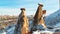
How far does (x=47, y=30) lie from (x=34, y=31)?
11.2 inches

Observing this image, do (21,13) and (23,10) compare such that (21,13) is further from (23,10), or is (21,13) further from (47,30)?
(47,30)

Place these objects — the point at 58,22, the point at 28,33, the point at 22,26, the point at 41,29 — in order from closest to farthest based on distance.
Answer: the point at 58,22 → the point at 41,29 → the point at 28,33 → the point at 22,26

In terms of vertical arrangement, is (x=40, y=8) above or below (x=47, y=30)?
above

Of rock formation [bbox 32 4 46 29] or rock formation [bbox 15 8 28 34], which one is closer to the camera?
rock formation [bbox 32 4 46 29]

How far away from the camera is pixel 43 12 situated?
11.6 ft

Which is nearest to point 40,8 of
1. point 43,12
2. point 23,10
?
point 43,12

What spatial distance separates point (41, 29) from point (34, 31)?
5.3 inches

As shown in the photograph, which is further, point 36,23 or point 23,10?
point 23,10

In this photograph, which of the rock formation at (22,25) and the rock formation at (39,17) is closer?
the rock formation at (39,17)

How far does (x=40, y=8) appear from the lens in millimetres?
3498

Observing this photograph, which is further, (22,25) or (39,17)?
(22,25)

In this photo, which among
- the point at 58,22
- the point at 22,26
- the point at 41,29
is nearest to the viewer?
the point at 58,22

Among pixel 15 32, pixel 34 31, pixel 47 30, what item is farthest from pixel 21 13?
pixel 47 30

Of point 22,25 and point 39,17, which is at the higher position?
point 39,17
